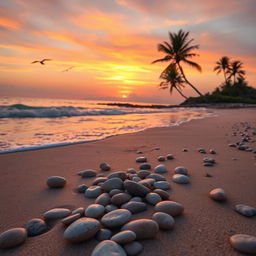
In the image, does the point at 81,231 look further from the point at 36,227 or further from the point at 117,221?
the point at 36,227

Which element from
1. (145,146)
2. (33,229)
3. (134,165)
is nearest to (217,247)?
(33,229)

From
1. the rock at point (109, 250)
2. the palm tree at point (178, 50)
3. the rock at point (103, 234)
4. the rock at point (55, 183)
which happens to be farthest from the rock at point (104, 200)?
the palm tree at point (178, 50)

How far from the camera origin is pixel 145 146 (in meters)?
3.07

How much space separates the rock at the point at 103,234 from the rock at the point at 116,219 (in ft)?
0.10

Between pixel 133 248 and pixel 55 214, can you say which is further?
pixel 55 214

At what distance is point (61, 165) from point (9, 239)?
1.28 meters

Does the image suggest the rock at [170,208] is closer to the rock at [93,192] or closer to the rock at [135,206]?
the rock at [135,206]

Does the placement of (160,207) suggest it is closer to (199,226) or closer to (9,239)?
(199,226)

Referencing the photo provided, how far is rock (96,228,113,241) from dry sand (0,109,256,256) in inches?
1.3

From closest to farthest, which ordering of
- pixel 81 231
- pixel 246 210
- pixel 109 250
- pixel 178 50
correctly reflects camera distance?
pixel 109 250 → pixel 81 231 → pixel 246 210 → pixel 178 50

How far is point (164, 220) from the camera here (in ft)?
3.14

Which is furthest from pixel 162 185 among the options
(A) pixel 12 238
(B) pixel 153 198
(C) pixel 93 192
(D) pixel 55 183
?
(A) pixel 12 238

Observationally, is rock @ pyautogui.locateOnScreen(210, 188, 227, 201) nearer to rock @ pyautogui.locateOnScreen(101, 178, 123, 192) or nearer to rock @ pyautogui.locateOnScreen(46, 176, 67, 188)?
rock @ pyautogui.locateOnScreen(101, 178, 123, 192)

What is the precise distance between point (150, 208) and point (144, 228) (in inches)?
10.6
